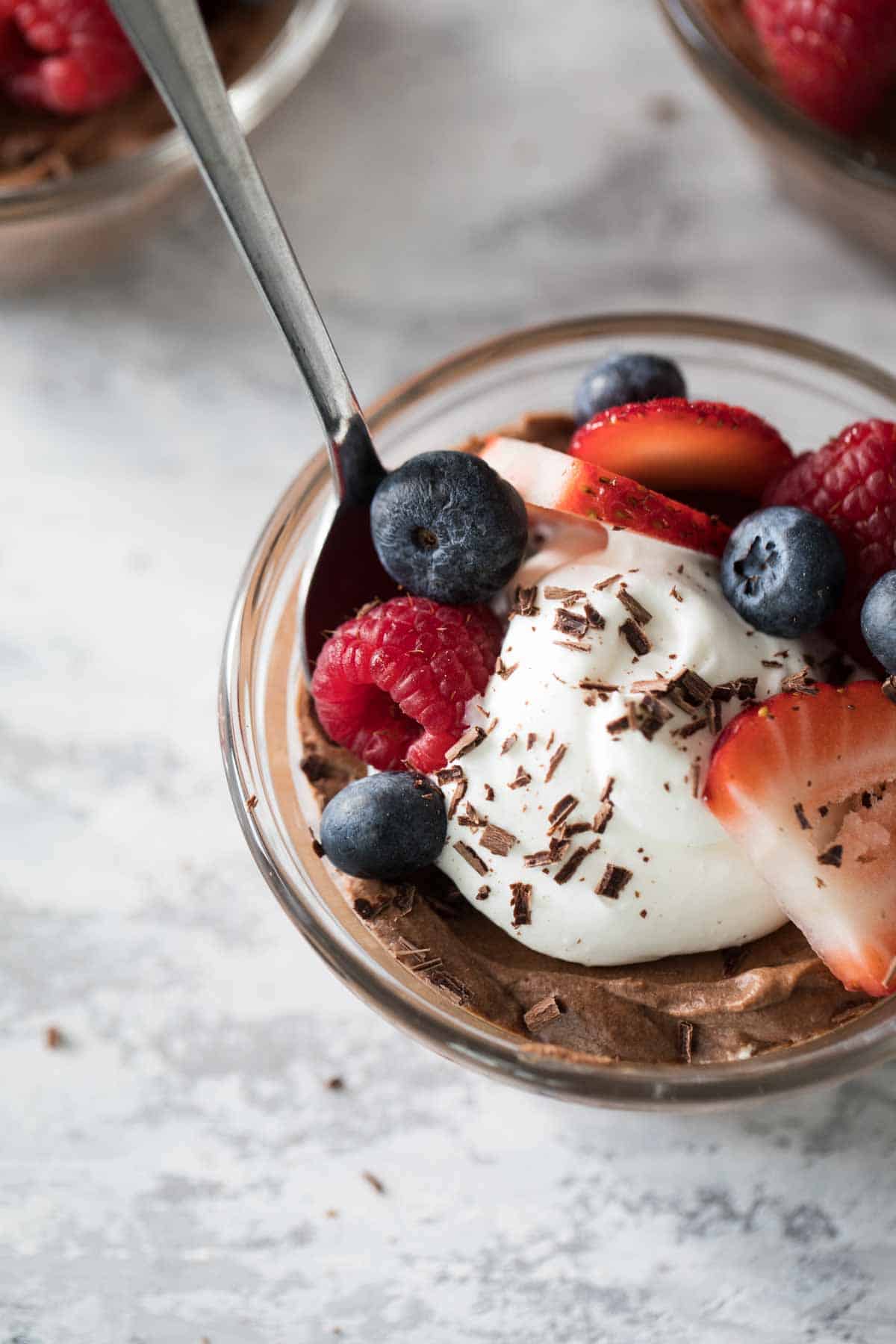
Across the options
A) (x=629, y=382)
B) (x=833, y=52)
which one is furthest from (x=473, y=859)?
(x=833, y=52)

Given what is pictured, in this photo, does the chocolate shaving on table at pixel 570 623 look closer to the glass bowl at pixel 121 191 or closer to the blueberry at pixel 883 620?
the blueberry at pixel 883 620

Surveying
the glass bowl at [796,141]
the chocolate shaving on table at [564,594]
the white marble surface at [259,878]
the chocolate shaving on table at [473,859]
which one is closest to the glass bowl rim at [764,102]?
the glass bowl at [796,141]

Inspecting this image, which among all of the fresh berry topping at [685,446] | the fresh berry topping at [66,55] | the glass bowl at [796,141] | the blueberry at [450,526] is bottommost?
the blueberry at [450,526]

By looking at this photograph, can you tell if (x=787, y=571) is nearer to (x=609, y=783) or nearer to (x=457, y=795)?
(x=609, y=783)

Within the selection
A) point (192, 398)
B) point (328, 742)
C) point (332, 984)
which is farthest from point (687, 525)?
point (192, 398)

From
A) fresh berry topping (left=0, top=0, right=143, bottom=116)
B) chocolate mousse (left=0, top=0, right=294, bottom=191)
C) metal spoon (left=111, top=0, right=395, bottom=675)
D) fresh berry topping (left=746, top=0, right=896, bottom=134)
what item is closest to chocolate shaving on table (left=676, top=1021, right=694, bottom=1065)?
metal spoon (left=111, top=0, right=395, bottom=675)
